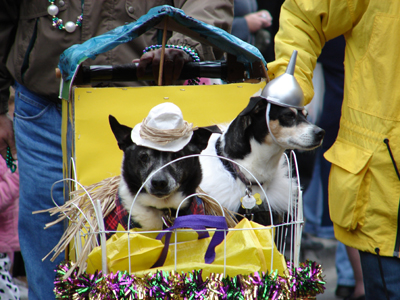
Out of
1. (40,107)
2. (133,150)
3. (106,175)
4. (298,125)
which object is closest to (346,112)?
(298,125)

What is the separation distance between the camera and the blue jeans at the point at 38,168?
2.36 meters

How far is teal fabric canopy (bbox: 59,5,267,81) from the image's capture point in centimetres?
180

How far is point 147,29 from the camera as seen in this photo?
1.89m

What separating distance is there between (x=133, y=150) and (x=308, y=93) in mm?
793

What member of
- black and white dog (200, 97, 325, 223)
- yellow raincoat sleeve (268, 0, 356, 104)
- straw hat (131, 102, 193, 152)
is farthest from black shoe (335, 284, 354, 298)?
straw hat (131, 102, 193, 152)

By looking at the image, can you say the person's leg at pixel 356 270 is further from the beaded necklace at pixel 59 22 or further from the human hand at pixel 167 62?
the beaded necklace at pixel 59 22

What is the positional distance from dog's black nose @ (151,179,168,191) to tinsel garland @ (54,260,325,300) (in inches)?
16.9

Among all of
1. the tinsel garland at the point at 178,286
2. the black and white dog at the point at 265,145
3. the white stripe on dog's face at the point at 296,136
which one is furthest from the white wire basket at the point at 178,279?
the white stripe on dog's face at the point at 296,136

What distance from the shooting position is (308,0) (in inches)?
75.9

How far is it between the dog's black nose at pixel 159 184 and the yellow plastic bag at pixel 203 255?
248 mm

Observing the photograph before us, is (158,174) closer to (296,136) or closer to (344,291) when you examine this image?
(296,136)

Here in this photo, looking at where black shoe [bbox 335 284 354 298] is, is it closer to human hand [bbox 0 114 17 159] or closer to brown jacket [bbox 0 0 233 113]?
brown jacket [bbox 0 0 233 113]

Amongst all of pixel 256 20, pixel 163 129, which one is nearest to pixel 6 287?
pixel 163 129

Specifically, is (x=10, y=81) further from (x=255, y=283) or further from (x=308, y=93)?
(x=255, y=283)
